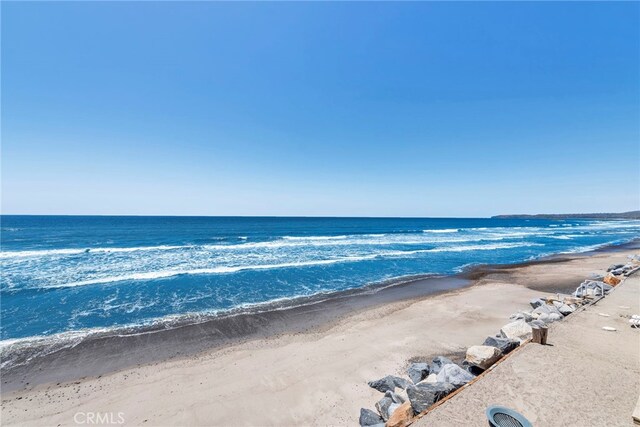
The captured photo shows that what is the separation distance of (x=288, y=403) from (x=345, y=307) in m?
7.09

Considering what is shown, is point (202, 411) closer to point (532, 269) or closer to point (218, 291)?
point (218, 291)

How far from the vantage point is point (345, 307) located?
12.8 meters

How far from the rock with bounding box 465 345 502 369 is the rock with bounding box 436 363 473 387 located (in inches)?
22.5

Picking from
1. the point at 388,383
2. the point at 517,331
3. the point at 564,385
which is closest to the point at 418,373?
the point at 388,383

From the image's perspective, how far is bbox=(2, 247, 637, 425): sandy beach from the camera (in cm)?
583

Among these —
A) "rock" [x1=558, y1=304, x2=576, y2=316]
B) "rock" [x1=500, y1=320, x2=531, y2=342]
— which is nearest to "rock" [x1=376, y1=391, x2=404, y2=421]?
"rock" [x1=500, y1=320, x2=531, y2=342]

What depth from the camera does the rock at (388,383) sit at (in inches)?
243

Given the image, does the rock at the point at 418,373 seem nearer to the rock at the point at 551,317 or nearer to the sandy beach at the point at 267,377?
the sandy beach at the point at 267,377

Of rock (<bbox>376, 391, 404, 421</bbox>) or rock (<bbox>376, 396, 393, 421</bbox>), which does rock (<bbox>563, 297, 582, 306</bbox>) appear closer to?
rock (<bbox>376, 391, 404, 421</bbox>)

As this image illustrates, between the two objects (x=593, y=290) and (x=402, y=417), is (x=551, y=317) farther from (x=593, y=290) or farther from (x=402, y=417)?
(x=402, y=417)

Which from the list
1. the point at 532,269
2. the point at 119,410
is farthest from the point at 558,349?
the point at 532,269

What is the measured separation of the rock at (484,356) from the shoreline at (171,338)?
19.6ft
